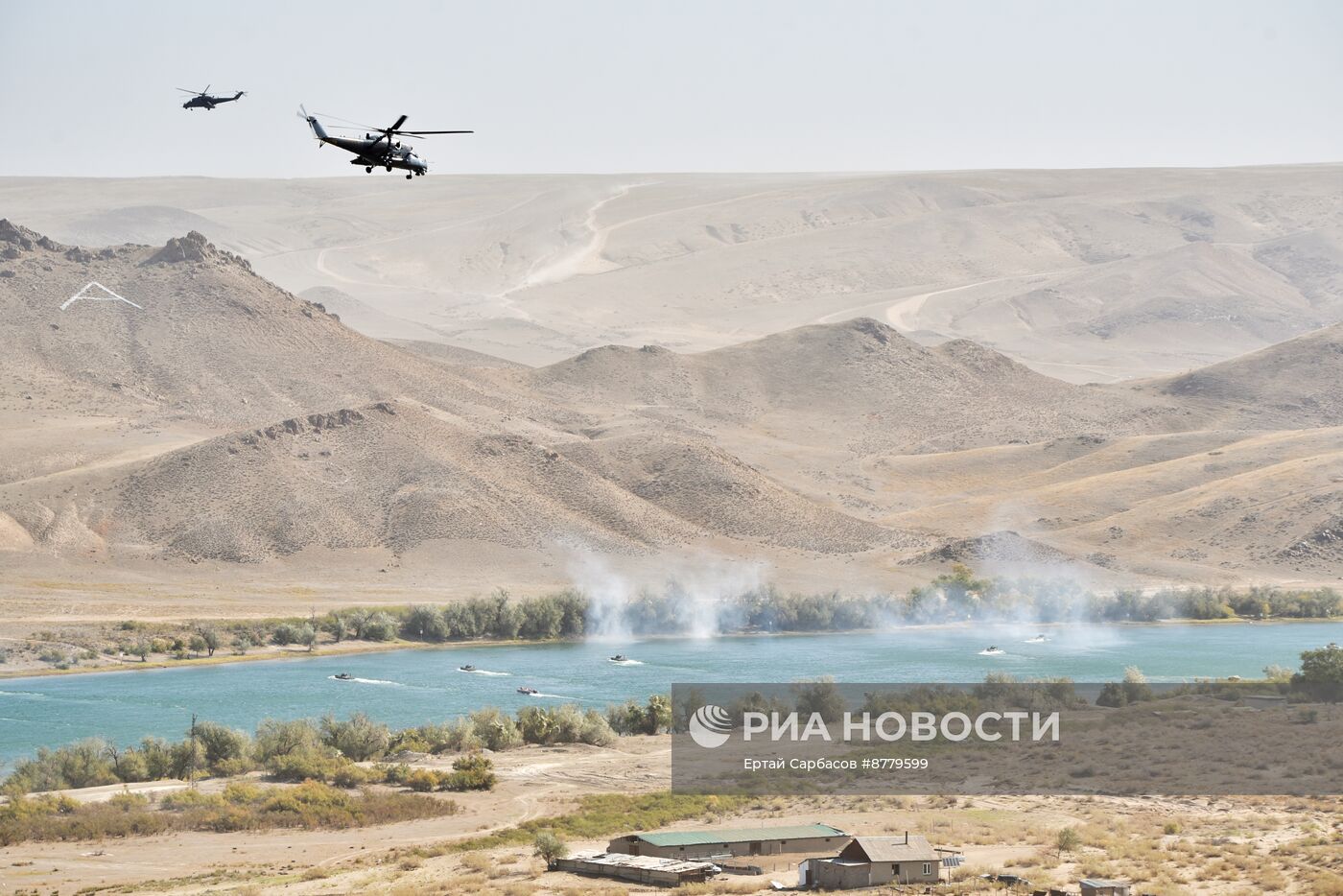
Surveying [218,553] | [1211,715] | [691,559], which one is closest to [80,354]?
[218,553]

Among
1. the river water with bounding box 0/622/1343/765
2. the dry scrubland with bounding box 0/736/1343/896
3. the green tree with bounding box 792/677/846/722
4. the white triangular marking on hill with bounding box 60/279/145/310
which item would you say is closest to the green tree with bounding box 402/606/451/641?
the river water with bounding box 0/622/1343/765

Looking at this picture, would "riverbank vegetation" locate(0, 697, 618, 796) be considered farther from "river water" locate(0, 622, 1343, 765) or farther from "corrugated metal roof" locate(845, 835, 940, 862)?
"corrugated metal roof" locate(845, 835, 940, 862)

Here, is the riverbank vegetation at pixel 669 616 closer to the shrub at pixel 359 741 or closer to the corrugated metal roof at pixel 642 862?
the shrub at pixel 359 741

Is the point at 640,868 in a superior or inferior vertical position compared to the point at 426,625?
inferior

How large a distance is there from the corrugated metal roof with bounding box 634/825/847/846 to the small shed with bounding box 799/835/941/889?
3266 mm

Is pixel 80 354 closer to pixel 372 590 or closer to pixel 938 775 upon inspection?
pixel 372 590

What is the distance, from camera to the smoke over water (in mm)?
97938

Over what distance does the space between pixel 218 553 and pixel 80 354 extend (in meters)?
39.0

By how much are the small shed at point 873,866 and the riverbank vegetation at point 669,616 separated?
51.5 meters

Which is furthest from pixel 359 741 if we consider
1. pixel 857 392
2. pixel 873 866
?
pixel 857 392

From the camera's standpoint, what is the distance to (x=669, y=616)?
99.2 meters

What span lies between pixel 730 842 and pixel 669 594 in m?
65.3

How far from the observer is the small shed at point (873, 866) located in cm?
3406

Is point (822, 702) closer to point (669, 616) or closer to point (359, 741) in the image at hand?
point (359, 741)
